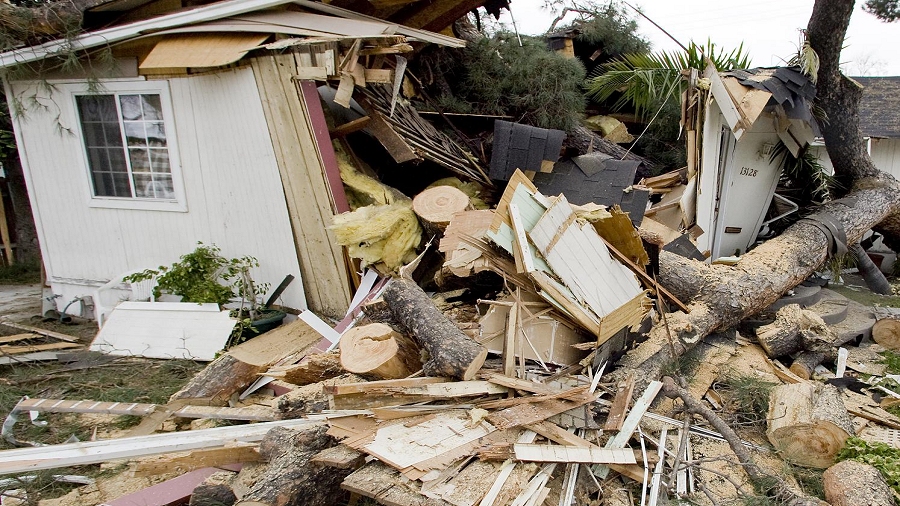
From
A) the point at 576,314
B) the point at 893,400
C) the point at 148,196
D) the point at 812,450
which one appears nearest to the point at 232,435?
the point at 576,314

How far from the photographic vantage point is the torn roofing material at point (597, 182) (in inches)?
255

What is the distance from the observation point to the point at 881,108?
540 inches

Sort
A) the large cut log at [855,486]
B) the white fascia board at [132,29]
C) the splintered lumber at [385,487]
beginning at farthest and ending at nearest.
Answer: the white fascia board at [132,29], the large cut log at [855,486], the splintered lumber at [385,487]

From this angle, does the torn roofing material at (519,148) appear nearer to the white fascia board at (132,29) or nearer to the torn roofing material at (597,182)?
the torn roofing material at (597,182)

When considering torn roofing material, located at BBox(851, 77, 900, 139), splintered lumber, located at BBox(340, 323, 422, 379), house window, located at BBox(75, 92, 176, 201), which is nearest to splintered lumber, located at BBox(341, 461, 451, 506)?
splintered lumber, located at BBox(340, 323, 422, 379)

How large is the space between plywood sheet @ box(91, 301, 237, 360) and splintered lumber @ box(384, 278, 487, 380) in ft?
7.92

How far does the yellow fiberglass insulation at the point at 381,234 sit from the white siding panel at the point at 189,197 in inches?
38.4

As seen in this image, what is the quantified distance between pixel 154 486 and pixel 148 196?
4.42 m

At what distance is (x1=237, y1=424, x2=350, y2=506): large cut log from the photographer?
319 cm

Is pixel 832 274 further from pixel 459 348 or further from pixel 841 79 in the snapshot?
pixel 459 348

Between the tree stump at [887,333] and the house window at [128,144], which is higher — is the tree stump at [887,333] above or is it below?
below

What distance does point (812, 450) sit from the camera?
3887 millimetres

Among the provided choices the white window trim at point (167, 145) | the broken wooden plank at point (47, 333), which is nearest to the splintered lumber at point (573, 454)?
the white window trim at point (167, 145)

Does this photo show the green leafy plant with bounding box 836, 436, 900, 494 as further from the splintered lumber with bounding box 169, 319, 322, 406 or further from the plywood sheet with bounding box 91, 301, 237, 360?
the plywood sheet with bounding box 91, 301, 237, 360
